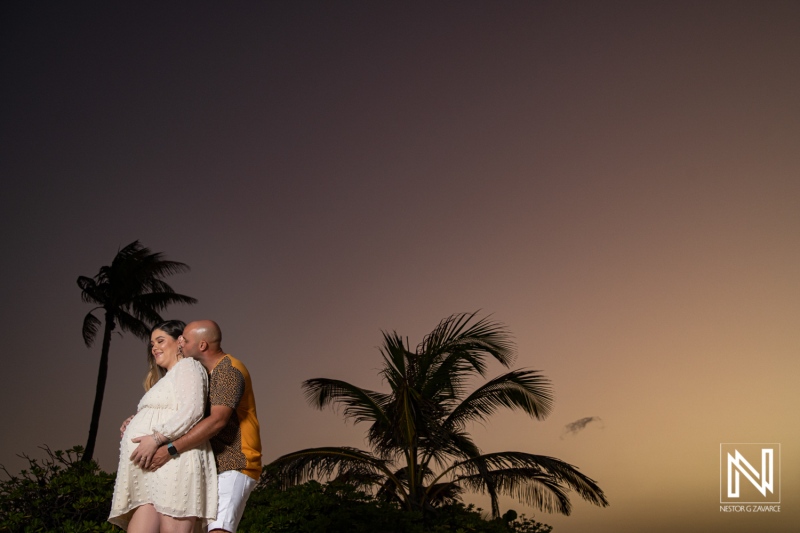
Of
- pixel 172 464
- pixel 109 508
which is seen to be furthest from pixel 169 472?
pixel 109 508

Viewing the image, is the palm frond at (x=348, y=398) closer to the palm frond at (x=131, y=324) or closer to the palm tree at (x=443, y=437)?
the palm tree at (x=443, y=437)

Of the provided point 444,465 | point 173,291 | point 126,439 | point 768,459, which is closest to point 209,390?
point 126,439

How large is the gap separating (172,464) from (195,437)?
18 centimetres

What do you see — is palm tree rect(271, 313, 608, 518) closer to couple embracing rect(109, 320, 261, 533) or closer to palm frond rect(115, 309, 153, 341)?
couple embracing rect(109, 320, 261, 533)

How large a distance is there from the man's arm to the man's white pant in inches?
12.1

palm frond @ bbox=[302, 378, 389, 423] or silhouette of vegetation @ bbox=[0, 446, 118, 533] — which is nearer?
silhouette of vegetation @ bbox=[0, 446, 118, 533]

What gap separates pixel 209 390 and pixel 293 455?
707 centimetres

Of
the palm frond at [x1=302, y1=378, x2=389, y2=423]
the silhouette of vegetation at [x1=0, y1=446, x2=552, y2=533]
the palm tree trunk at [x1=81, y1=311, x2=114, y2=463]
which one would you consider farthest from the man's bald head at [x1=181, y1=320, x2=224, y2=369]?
the palm tree trunk at [x1=81, y1=311, x2=114, y2=463]

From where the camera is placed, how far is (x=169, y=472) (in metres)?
4.04

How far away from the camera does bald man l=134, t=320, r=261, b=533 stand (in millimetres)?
4148

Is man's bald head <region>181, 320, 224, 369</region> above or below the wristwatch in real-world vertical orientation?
above

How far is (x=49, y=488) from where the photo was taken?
312 inches

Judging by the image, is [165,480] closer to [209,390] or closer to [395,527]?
[209,390]

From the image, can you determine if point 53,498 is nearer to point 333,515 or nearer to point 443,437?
point 333,515
